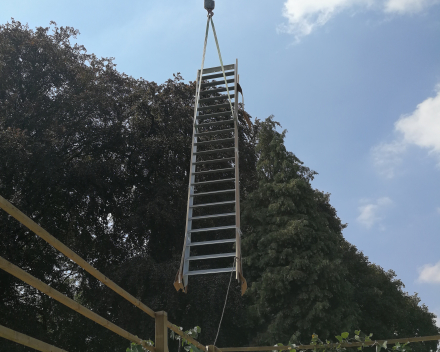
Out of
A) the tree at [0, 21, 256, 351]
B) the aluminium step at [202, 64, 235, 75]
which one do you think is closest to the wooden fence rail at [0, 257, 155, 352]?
the aluminium step at [202, 64, 235, 75]

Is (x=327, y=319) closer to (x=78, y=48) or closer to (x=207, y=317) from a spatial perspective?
(x=207, y=317)

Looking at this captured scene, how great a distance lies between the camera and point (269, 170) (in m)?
12.7

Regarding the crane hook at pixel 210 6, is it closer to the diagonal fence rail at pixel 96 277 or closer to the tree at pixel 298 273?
the tree at pixel 298 273

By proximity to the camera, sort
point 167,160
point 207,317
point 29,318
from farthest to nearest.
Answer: point 167,160 → point 29,318 → point 207,317

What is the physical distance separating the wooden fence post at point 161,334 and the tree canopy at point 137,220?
7663 mm

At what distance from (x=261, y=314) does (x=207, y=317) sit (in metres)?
1.32

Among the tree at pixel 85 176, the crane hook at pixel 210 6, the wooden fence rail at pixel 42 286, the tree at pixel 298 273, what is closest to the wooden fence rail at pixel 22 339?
the wooden fence rail at pixel 42 286

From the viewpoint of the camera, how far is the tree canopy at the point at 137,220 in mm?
10938

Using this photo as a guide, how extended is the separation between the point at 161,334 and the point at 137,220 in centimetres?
977

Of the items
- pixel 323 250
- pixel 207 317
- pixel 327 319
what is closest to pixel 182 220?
pixel 207 317

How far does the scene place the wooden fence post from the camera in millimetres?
2866

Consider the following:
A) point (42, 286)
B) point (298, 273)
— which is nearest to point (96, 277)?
point (42, 286)

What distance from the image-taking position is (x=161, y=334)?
2.89 meters

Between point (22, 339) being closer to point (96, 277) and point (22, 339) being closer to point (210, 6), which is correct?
point (96, 277)
